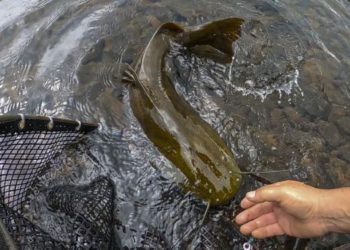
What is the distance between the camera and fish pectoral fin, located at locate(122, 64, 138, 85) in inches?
154

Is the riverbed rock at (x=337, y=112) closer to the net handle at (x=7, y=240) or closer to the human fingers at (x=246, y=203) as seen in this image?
the human fingers at (x=246, y=203)

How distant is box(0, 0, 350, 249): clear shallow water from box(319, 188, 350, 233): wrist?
65 cm

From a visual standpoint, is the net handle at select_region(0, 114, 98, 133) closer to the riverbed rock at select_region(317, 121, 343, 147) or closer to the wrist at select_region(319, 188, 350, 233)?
the wrist at select_region(319, 188, 350, 233)

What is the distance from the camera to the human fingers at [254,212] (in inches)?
117

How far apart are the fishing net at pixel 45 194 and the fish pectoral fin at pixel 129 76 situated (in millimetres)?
705

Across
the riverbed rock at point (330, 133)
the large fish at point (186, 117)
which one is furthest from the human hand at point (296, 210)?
the riverbed rock at point (330, 133)

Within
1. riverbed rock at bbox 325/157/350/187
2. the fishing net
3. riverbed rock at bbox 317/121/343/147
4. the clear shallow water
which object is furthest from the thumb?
riverbed rock at bbox 317/121/343/147

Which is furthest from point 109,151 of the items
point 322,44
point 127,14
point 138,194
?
point 322,44

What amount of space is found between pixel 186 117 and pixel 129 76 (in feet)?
2.64

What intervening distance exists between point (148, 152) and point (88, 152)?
1.70 ft

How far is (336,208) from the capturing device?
2686mm

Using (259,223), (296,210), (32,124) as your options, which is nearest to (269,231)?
(259,223)

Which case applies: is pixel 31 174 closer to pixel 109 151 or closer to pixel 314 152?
pixel 109 151

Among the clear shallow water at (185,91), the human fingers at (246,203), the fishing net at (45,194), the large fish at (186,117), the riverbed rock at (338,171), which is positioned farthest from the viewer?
the riverbed rock at (338,171)
